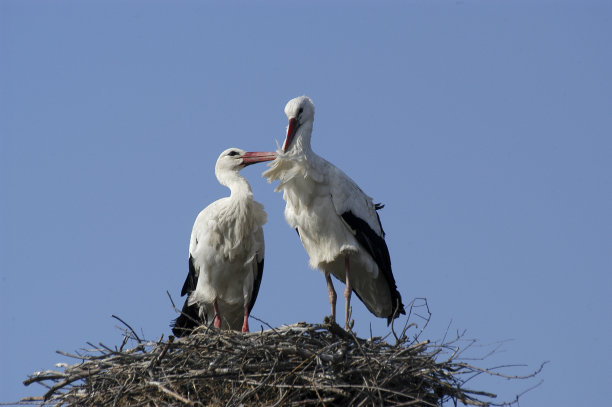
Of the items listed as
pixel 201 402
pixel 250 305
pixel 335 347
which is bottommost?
pixel 201 402

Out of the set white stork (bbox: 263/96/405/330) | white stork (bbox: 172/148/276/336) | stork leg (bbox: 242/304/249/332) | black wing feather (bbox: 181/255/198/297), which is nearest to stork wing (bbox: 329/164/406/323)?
white stork (bbox: 263/96/405/330)

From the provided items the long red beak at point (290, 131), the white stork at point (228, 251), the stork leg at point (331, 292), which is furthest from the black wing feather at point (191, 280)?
the long red beak at point (290, 131)

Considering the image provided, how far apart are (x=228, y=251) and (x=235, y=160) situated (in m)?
0.79

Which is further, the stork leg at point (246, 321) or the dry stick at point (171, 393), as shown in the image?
the stork leg at point (246, 321)

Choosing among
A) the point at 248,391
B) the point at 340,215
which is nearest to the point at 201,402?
the point at 248,391

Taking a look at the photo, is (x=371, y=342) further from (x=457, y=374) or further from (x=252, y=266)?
(x=252, y=266)

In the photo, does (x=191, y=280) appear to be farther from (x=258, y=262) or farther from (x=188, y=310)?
(x=258, y=262)

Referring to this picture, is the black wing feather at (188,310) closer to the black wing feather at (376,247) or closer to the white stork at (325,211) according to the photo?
the white stork at (325,211)

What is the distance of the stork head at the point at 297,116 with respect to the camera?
8.84 m

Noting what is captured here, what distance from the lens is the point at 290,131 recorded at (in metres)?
8.84

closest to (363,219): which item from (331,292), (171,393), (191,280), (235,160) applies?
(331,292)

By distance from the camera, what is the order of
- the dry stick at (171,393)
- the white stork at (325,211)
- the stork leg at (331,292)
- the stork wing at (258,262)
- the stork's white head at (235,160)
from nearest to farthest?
the dry stick at (171,393) < the white stork at (325,211) < the stork leg at (331,292) < the stork wing at (258,262) < the stork's white head at (235,160)

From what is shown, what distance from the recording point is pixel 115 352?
7.22 metres

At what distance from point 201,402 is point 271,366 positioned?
480mm
